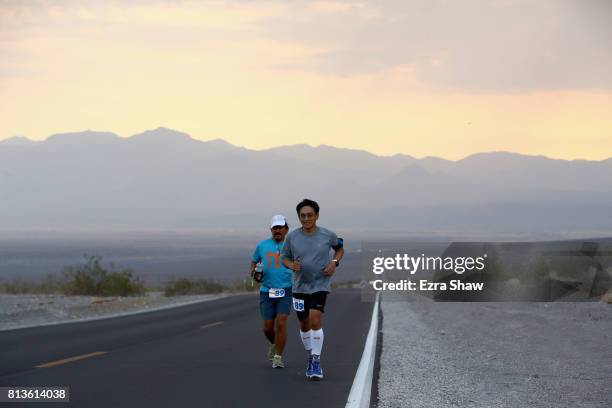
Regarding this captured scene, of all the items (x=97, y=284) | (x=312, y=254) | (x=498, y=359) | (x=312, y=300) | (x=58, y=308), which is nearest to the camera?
(x=312, y=254)

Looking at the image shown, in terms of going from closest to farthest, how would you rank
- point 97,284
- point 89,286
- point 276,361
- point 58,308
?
1. point 276,361
2. point 58,308
3. point 89,286
4. point 97,284

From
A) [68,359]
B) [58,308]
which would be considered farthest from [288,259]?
[58,308]

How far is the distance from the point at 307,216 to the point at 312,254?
1.52ft

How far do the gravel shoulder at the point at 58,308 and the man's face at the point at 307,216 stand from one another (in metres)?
14.4

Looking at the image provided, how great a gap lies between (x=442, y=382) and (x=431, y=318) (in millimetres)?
17690

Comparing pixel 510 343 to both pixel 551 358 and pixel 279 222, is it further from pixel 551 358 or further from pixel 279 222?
pixel 279 222

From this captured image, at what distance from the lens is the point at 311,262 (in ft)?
42.3

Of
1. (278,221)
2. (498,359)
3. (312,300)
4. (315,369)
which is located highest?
(278,221)

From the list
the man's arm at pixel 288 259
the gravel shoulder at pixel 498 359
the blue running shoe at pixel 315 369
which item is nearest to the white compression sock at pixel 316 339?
the blue running shoe at pixel 315 369

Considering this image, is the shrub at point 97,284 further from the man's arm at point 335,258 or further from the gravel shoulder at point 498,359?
the man's arm at point 335,258

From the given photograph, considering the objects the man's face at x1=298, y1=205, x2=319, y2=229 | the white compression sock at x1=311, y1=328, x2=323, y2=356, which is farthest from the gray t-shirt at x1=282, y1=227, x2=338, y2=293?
the white compression sock at x1=311, y1=328, x2=323, y2=356

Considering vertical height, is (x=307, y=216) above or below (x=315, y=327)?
above

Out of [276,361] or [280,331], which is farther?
[276,361]

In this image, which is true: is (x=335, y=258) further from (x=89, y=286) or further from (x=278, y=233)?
(x=89, y=286)
